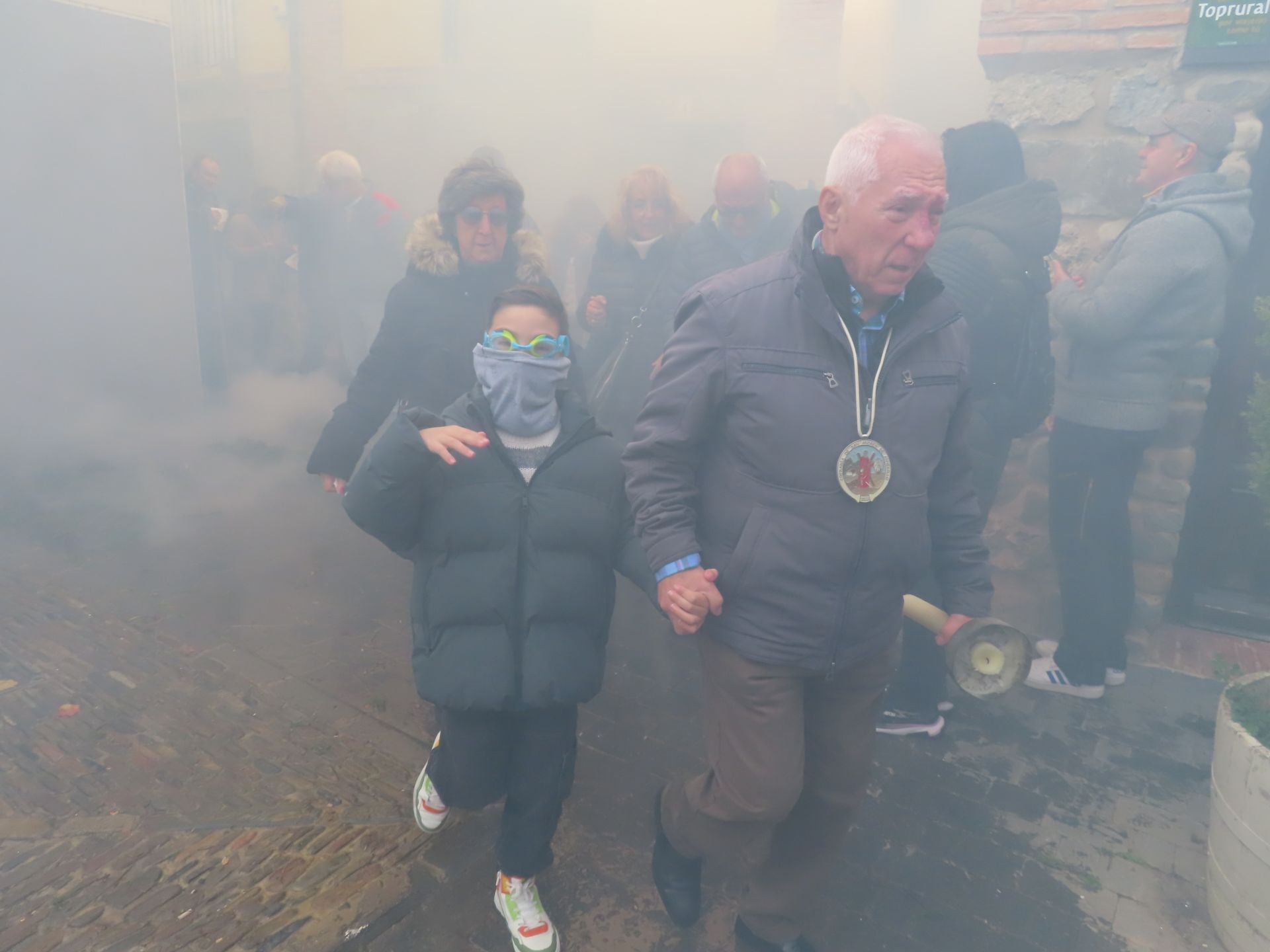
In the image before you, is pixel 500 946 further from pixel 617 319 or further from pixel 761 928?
pixel 617 319

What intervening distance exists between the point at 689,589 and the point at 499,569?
0.55 meters

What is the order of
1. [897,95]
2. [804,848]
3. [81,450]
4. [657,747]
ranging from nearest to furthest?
1. [804,848]
2. [657,747]
3. [81,450]
4. [897,95]

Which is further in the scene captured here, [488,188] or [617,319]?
[617,319]

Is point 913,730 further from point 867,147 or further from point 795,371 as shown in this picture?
point 867,147

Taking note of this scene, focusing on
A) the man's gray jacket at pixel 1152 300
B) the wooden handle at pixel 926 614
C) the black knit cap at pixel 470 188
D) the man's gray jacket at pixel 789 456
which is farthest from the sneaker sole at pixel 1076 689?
the black knit cap at pixel 470 188

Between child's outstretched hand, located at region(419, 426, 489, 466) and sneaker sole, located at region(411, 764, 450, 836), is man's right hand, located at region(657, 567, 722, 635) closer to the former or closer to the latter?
child's outstretched hand, located at region(419, 426, 489, 466)

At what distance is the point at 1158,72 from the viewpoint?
4.40 m

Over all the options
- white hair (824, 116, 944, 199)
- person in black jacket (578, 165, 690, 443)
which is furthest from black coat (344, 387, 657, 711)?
person in black jacket (578, 165, 690, 443)

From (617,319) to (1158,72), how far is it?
2829 mm

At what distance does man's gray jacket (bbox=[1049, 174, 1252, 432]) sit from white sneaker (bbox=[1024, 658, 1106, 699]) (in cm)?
112

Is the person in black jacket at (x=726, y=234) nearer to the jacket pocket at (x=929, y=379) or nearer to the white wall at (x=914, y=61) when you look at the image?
the jacket pocket at (x=929, y=379)

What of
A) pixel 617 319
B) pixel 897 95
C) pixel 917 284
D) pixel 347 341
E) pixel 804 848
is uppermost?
pixel 897 95

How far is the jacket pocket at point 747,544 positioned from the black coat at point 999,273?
164 centimetres

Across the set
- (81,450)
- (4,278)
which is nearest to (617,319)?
(81,450)
